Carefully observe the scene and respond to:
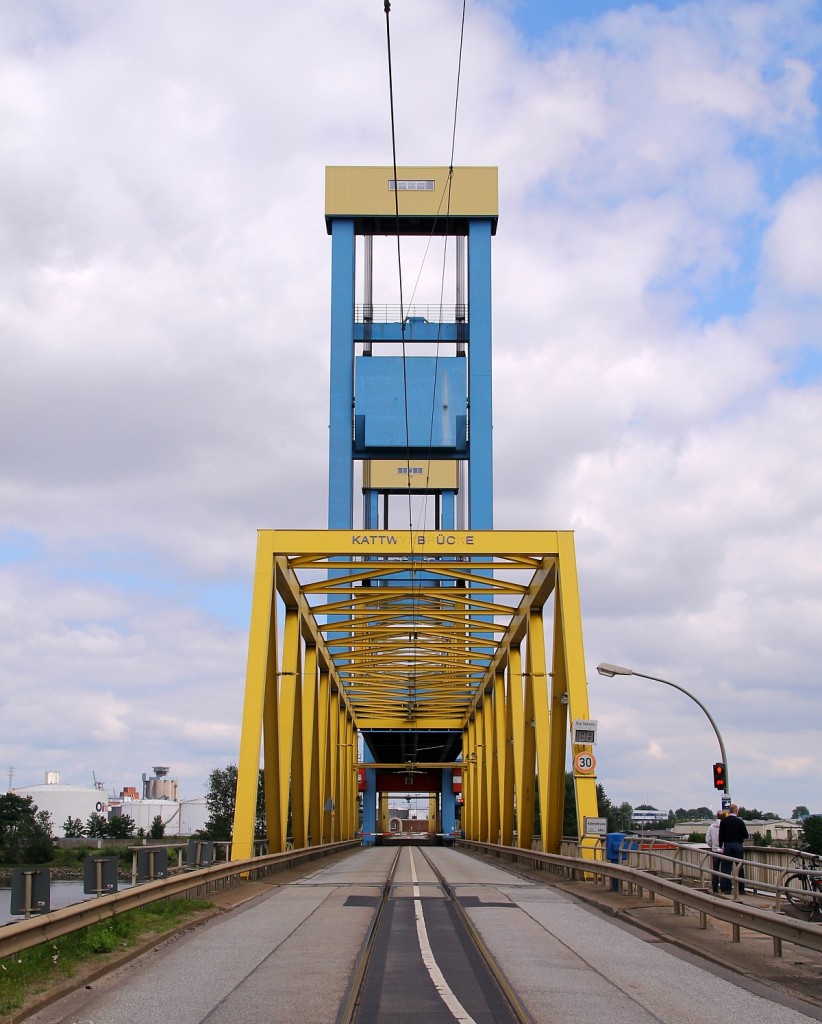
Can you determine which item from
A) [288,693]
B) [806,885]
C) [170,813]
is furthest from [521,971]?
[170,813]

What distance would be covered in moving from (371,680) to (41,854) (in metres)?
15.4

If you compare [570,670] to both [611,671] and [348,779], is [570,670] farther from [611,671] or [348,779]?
[348,779]

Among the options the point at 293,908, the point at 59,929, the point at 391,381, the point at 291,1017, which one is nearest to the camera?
the point at 291,1017

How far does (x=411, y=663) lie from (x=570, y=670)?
21.5 m

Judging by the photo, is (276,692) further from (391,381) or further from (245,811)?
(391,381)

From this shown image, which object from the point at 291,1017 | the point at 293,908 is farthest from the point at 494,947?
the point at 293,908

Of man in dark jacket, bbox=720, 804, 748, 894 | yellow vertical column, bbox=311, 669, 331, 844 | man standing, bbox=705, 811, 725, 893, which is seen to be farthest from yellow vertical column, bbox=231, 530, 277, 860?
yellow vertical column, bbox=311, 669, 331, 844

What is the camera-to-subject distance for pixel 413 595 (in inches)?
1264

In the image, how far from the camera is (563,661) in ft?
88.5

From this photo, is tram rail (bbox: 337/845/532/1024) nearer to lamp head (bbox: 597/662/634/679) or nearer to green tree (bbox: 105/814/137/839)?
lamp head (bbox: 597/662/634/679)

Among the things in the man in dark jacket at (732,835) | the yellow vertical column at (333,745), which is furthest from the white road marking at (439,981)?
the yellow vertical column at (333,745)

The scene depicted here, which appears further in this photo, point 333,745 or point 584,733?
point 333,745

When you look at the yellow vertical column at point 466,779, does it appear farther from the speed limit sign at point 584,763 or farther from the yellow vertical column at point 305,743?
the speed limit sign at point 584,763

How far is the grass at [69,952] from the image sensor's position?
8430mm
